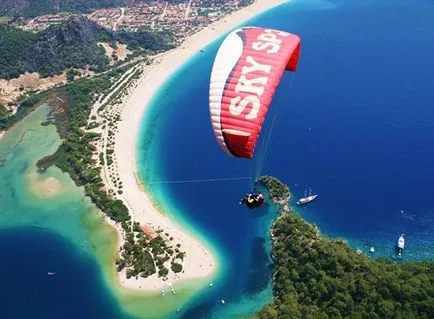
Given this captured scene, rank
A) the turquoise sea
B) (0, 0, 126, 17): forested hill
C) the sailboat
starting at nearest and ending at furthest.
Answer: the turquoise sea
the sailboat
(0, 0, 126, 17): forested hill

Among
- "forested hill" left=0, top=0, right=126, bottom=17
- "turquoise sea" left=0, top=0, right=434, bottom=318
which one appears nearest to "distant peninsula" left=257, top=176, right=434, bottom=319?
"turquoise sea" left=0, top=0, right=434, bottom=318

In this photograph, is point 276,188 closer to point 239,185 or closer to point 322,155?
point 239,185

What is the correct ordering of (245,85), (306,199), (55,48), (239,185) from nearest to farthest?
(245,85) → (306,199) → (239,185) → (55,48)

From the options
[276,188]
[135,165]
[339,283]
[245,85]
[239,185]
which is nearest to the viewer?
[245,85]

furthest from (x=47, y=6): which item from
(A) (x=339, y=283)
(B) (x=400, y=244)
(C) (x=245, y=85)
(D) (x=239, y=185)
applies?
(C) (x=245, y=85)

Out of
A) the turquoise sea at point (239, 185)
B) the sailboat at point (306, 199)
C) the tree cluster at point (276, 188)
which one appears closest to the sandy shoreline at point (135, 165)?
the turquoise sea at point (239, 185)

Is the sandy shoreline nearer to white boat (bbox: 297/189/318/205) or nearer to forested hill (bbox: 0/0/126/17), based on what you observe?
white boat (bbox: 297/189/318/205)
